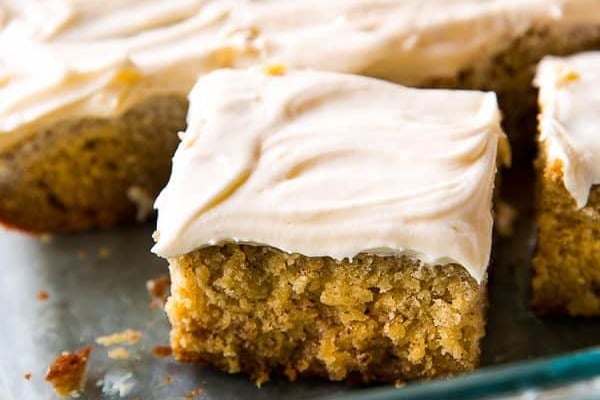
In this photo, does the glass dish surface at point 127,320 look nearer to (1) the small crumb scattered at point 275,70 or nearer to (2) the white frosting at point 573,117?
(2) the white frosting at point 573,117

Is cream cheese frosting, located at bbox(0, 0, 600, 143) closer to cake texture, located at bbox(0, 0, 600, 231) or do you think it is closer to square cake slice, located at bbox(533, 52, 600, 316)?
cake texture, located at bbox(0, 0, 600, 231)

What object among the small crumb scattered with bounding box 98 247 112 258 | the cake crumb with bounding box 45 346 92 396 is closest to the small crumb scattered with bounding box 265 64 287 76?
the small crumb scattered with bounding box 98 247 112 258

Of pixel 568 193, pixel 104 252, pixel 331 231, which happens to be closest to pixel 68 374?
pixel 104 252

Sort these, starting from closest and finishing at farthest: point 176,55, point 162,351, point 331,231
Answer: point 331,231
point 162,351
point 176,55

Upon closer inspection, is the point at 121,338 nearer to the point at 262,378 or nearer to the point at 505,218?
the point at 262,378

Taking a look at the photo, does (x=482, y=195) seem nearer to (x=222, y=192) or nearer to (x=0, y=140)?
(x=222, y=192)

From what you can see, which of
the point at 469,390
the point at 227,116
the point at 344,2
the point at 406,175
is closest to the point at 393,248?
the point at 406,175
